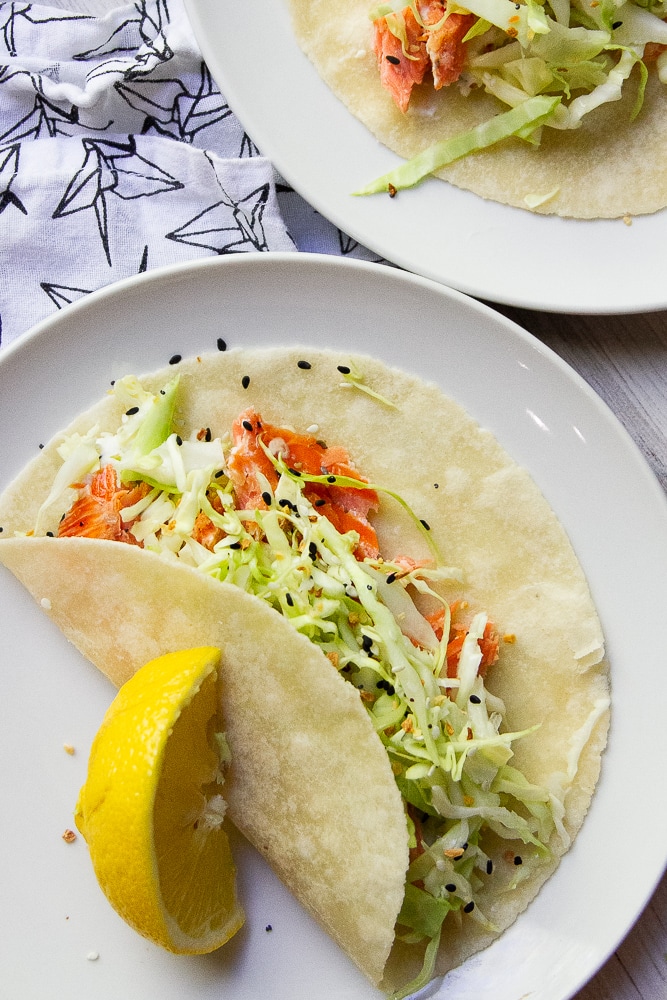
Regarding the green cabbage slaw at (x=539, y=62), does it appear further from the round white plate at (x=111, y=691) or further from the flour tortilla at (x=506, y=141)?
the round white plate at (x=111, y=691)

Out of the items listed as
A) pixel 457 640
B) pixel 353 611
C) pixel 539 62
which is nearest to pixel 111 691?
pixel 353 611

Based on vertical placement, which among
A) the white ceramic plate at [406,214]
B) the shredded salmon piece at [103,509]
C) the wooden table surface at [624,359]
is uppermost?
the white ceramic plate at [406,214]

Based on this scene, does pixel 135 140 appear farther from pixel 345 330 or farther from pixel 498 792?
pixel 498 792

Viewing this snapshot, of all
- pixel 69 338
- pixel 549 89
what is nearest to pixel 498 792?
pixel 69 338

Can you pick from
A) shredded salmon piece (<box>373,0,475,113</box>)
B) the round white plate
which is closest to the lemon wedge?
the round white plate

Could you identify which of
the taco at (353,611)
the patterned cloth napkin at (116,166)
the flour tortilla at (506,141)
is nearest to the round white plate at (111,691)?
the taco at (353,611)
